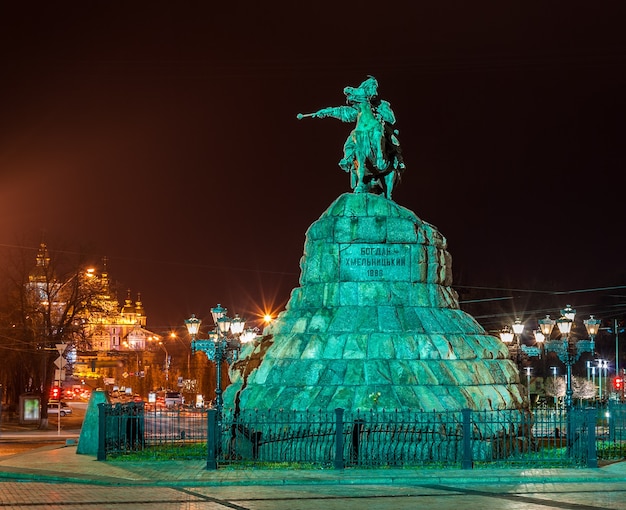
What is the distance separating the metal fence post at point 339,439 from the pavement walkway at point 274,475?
8.6 inches

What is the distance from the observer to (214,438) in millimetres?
20969

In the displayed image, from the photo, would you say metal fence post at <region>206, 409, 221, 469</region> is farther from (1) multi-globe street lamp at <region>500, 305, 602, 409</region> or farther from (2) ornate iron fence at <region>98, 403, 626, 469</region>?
(1) multi-globe street lamp at <region>500, 305, 602, 409</region>

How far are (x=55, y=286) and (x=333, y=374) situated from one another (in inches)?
1181

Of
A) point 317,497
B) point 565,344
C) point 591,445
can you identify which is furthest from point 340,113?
point 317,497

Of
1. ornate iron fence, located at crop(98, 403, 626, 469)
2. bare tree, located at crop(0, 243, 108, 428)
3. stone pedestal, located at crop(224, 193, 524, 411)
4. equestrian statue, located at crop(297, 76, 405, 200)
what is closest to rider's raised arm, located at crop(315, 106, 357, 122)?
equestrian statue, located at crop(297, 76, 405, 200)

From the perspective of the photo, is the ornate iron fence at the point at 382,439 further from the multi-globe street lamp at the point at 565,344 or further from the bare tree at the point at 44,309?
the bare tree at the point at 44,309

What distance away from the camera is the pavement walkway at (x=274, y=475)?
1922 centimetres

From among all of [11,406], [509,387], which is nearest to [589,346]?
[509,387]

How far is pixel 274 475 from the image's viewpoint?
65.0 ft

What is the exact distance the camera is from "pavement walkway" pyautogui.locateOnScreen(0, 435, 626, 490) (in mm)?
19219

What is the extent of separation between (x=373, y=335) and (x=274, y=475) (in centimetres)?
504

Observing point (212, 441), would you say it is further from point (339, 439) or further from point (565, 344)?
point (565, 344)

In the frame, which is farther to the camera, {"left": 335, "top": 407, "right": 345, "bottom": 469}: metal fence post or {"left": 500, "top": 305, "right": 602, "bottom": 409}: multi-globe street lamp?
{"left": 500, "top": 305, "right": 602, "bottom": 409}: multi-globe street lamp

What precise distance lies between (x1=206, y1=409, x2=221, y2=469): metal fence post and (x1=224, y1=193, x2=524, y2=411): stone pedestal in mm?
2279
